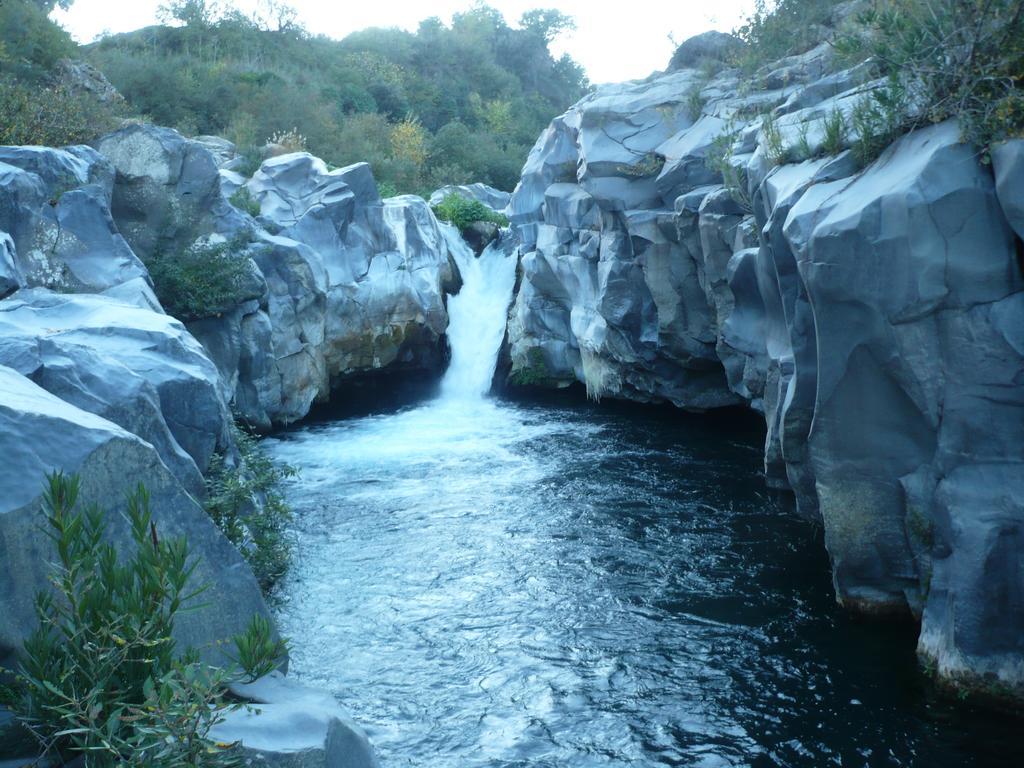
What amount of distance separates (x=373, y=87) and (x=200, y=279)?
29.9 metres

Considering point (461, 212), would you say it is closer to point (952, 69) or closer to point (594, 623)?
point (594, 623)

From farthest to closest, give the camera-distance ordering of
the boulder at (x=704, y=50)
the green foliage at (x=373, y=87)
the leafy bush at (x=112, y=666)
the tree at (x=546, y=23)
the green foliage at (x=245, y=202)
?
1. the tree at (x=546, y=23)
2. the green foliage at (x=373, y=87)
3. the green foliage at (x=245, y=202)
4. the boulder at (x=704, y=50)
5. the leafy bush at (x=112, y=666)

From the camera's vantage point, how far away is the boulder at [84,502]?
432 centimetres

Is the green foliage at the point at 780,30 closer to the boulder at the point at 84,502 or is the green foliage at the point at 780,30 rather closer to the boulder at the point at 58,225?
the boulder at the point at 58,225

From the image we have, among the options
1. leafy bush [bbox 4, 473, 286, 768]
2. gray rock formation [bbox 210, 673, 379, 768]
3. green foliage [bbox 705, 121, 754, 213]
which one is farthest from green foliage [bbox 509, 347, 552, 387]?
leafy bush [bbox 4, 473, 286, 768]

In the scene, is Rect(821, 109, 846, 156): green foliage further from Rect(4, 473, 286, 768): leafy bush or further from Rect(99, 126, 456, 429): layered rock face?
Rect(99, 126, 456, 429): layered rock face

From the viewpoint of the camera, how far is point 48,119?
16547 mm

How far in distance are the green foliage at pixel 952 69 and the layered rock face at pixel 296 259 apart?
37.2ft

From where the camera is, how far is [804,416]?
9492mm

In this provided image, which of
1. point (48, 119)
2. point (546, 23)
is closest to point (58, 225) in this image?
point (48, 119)

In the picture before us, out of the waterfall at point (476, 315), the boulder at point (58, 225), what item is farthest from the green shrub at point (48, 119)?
the waterfall at point (476, 315)

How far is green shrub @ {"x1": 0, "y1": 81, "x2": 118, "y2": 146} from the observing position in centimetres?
1537

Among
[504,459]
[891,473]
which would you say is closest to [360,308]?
[504,459]

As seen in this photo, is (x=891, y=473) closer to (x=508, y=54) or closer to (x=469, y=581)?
(x=469, y=581)
